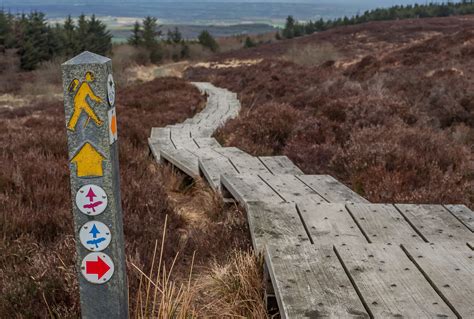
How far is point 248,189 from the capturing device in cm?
427

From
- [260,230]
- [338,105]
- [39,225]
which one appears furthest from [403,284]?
[338,105]

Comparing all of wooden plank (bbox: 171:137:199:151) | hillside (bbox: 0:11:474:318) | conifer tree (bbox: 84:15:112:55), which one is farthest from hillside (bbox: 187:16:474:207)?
conifer tree (bbox: 84:15:112:55)

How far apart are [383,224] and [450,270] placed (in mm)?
783

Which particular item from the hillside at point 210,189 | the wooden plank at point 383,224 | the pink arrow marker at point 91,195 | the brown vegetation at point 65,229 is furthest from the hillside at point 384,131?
the pink arrow marker at point 91,195

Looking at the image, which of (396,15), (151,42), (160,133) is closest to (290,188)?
(160,133)

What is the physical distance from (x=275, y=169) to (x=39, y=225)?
2.64 meters

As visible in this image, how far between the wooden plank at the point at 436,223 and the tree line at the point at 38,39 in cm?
5476

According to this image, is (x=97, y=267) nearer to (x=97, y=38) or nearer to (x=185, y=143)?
(x=185, y=143)

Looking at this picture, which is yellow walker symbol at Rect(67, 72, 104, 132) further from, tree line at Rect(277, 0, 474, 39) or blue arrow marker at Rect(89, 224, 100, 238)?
tree line at Rect(277, 0, 474, 39)

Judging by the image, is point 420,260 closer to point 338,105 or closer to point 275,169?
point 275,169

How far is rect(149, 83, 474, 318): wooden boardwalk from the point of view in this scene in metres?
2.18

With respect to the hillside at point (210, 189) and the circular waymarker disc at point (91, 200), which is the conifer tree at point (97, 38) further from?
the circular waymarker disc at point (91, 200)

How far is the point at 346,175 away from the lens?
578 cm

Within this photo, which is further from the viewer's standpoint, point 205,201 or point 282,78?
point 282,78
